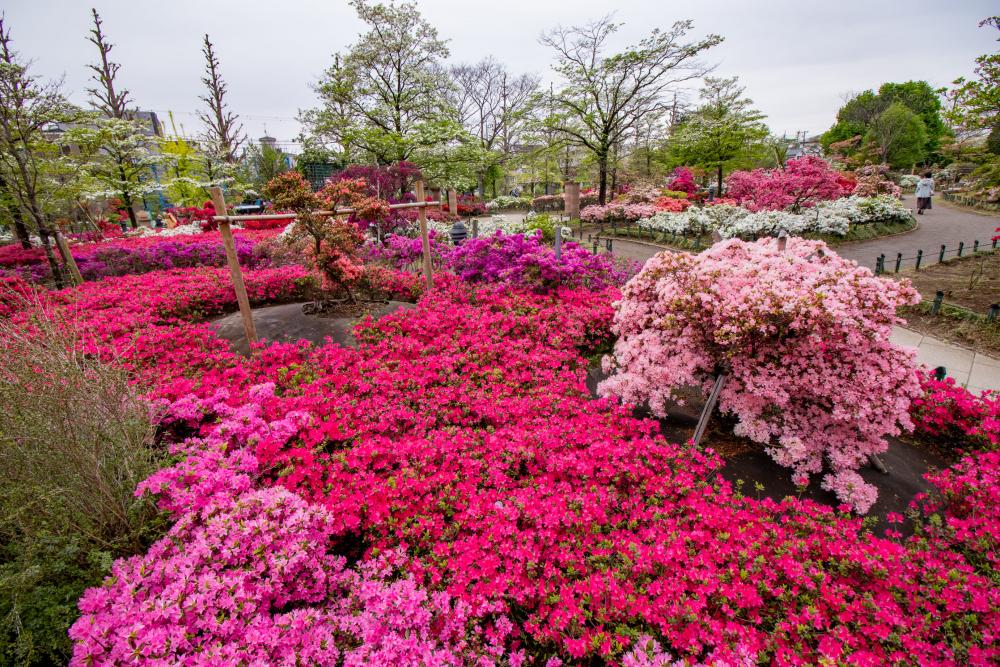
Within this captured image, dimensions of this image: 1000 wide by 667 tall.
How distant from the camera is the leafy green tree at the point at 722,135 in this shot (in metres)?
19.5

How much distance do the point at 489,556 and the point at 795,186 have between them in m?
16.2

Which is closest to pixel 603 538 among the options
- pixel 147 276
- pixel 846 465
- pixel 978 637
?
pixel 978 637

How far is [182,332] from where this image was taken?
5492 mm

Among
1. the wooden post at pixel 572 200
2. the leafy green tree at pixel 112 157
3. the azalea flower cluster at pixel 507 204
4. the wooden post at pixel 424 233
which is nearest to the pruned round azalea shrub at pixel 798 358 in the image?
the wooden post at pixel 424 233

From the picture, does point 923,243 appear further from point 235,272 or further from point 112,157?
point 112,157

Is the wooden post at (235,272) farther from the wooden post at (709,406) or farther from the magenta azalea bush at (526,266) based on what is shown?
the wooden post at (709,406)

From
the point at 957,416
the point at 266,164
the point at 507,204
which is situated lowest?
the point at 957,416

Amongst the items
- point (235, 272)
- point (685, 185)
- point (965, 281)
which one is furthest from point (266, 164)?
point (965, 281)

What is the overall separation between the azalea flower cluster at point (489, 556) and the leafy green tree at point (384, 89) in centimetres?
1953

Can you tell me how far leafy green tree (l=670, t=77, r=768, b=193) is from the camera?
63.9ft

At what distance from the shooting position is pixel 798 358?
11.1ft

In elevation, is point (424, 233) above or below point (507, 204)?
below

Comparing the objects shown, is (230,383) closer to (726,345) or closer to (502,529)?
(502,529)

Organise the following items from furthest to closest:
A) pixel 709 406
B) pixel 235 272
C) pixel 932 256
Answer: pixel 932 256
pixel 235 272
pixel 709 406
